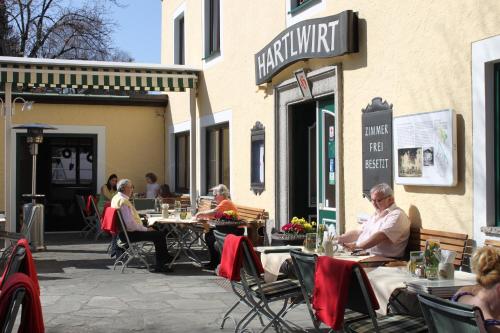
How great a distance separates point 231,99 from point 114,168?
17.7 ft

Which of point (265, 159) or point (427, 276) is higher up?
point (265, 159)

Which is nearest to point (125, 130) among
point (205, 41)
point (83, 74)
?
point (205, 41)

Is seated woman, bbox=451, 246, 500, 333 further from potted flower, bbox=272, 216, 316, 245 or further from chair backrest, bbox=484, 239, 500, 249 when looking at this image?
potted flower, bbox=272, 216, 316, 245

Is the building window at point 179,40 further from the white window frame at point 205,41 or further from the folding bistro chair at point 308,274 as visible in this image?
the folding bistro chair at point 308,274

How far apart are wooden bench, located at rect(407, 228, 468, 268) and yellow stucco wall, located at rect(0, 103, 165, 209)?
10601 millimetres

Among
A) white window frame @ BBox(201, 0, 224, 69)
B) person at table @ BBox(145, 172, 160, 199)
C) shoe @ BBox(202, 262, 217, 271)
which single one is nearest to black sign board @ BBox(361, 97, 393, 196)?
shoe @ BBox(202, 262, 217, 271)

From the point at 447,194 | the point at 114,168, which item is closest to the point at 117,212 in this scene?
the point at 447,194

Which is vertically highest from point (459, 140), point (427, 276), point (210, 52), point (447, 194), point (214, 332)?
point (210, 52)

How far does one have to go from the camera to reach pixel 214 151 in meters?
13.0

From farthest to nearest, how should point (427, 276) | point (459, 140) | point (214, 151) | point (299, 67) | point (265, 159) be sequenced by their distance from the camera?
point (214, 151) → point (265, 159) → point (299, 67) → point (459, 140) → point (427, 276)

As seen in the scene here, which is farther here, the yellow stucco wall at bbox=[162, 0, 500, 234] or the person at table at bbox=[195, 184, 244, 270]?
the person at table at bbox=[195, 184, 244, 270]

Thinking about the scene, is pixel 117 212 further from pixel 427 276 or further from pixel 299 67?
pixel 427 276

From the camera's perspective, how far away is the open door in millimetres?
8227

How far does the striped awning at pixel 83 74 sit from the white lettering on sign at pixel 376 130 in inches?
238
